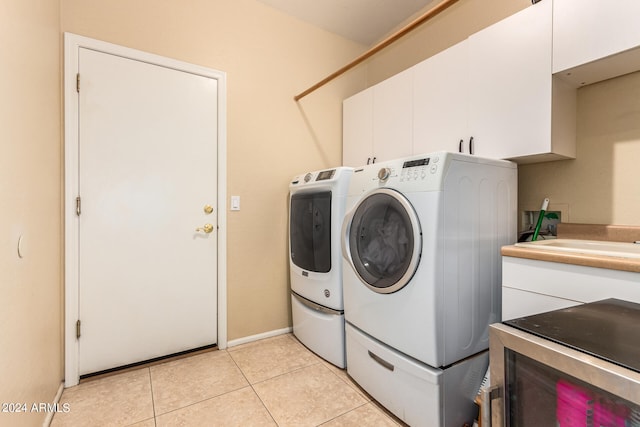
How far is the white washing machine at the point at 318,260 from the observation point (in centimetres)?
194

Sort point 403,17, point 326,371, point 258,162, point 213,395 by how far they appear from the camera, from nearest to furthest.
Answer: point 213,395
point 326,371
point 258,162
point 403,17

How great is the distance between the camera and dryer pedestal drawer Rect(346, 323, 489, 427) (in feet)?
4.26

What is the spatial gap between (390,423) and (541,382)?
3.35 feet

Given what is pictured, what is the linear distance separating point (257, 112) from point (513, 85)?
69.2 inches

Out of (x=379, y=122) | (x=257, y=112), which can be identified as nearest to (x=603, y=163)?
(x=379, y=122)

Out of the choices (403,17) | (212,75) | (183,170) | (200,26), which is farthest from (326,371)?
(403,17)

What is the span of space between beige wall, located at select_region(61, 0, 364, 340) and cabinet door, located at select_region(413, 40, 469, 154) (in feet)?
3.22

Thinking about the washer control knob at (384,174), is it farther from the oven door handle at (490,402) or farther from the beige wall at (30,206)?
the beige wall at (30,206)

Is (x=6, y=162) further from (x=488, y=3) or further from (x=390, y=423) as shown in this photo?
(x=488, y=3)

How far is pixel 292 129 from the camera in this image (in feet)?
8.48

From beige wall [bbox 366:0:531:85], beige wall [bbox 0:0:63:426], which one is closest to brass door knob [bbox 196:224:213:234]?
beige wall [bbox 0:0:63:426]

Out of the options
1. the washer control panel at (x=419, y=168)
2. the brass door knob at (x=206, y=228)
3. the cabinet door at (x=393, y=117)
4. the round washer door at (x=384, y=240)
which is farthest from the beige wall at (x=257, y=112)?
the washer control panel at (x=419, y=168)

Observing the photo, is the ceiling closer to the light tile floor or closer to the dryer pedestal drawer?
the dryer pedestal drawer

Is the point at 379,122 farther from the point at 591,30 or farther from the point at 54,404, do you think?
the point at 54,404
